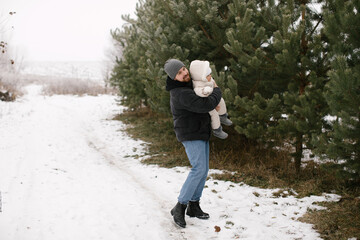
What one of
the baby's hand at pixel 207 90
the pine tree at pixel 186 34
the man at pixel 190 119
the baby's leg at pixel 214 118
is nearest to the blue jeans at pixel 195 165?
the man at pixel 190 119

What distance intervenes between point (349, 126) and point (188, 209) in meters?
2.36

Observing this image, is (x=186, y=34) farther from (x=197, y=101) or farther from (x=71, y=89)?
(x=71, y=89)

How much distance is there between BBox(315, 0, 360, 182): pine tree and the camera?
3.11m

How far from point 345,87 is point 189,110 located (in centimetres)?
178

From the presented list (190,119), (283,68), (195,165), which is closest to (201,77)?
(190,119)

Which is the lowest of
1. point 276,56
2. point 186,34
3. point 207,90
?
point 207,90

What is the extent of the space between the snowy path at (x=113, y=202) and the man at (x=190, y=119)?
22.8 inches

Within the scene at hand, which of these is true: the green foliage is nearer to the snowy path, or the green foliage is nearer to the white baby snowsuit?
the snowy path

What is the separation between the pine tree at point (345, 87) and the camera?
3113 mm

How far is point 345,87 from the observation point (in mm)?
3102

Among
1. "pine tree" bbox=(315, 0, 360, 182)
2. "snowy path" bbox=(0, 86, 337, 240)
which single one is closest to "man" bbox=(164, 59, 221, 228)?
"snowy path" bbox=(0, 86, 337, 240)

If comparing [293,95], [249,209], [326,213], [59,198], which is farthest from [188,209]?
[293,95]

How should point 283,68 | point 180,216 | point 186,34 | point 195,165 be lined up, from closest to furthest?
point 195,165 → point 180,216 → point 283,68 → point 186,34

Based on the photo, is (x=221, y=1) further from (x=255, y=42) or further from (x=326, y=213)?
(x=326, y=213)
